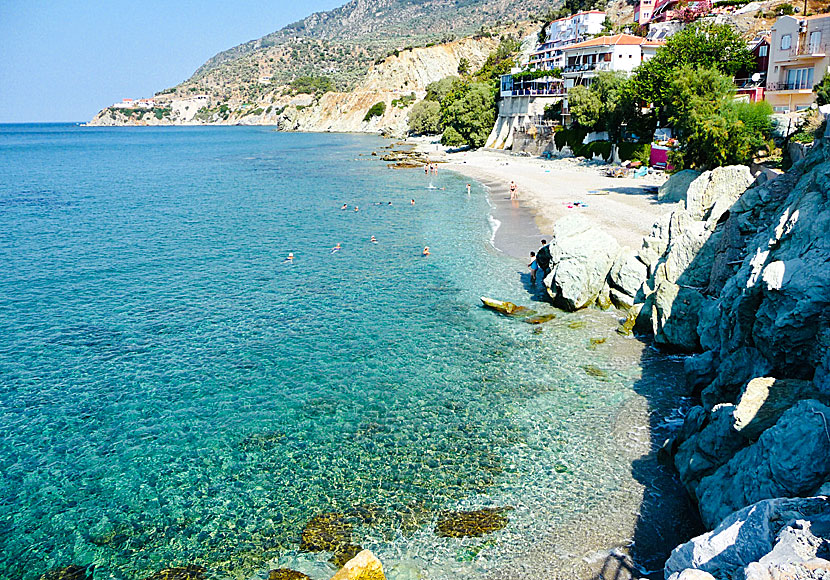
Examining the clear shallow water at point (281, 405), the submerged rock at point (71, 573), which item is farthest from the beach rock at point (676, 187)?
the submerged rock at point (71, 573)

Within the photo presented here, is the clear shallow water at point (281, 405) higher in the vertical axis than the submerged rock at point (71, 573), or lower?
higher

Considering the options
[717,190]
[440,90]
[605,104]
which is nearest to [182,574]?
[717,190]

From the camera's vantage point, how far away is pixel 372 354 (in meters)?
21.3

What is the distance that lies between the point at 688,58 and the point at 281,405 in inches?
2140

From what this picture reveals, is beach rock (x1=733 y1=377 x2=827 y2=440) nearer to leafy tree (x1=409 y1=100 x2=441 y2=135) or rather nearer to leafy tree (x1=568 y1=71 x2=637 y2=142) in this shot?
leafy tree (x1=568 y1=71 x2=637 y2=142)

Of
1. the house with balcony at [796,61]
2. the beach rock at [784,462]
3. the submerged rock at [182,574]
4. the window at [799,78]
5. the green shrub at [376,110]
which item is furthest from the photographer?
the green shrub at [376,110]

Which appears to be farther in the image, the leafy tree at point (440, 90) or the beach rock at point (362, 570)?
the leafy tree at point (440, 90)

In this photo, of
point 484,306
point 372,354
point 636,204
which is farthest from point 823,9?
point 372,354

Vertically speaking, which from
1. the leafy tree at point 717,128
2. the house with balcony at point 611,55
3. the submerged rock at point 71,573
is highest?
the house with balcony at point 611,55

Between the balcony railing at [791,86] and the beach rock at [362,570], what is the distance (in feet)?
181

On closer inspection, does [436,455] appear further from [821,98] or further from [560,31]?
[560,31]

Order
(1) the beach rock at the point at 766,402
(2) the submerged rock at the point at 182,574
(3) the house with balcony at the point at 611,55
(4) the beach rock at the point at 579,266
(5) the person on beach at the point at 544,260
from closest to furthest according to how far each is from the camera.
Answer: (1) the beach rock at the point at 766,402
(2) the submerged rock at the point at 182,574
(4) the beach rock at the point at 579,266
(5) the person on beach at the point at 544,260
(3) the house with balcony at the point at 611,55

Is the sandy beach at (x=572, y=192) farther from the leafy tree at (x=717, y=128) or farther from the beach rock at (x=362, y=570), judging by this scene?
the beach rock at (x=362, y=570)

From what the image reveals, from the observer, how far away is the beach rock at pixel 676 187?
3978 centimetres
